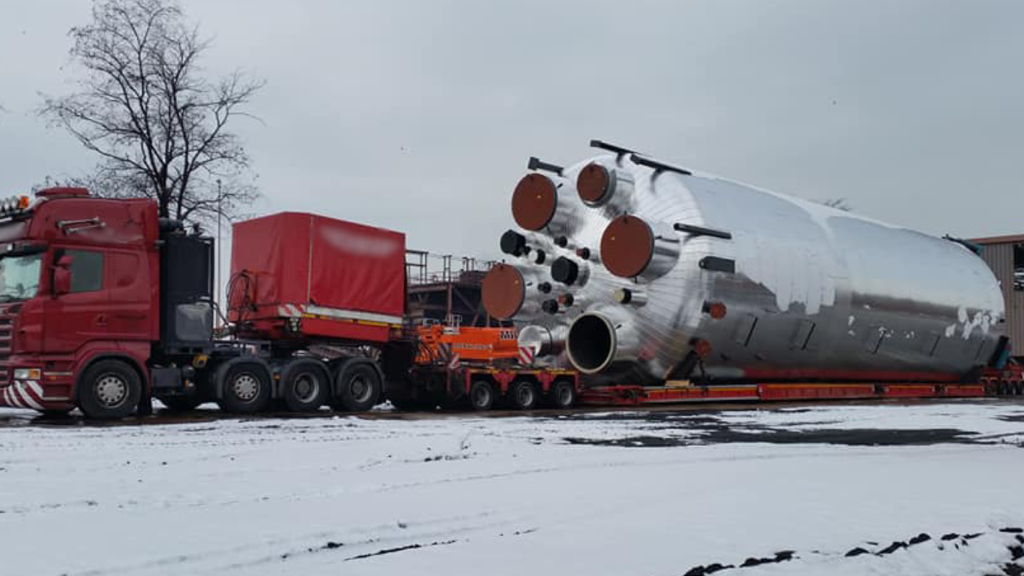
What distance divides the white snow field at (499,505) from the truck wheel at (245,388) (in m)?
4.39

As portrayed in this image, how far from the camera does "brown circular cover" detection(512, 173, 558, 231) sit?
21094 millimetres

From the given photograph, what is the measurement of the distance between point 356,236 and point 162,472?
10685 mm

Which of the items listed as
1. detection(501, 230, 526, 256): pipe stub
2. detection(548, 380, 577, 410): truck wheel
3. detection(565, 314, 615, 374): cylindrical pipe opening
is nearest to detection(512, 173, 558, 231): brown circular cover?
detection(501, 230, 526, 256): pipe stub

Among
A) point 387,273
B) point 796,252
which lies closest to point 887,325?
point 796,252

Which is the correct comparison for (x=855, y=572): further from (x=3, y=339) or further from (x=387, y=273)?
(x=387, y=273)

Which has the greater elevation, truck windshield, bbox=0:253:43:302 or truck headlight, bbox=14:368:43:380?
truck windshield, bbox=0:253:43:302

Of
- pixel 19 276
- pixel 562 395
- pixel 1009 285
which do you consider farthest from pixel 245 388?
pixel 1009 285

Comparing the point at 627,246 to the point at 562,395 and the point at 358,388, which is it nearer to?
the point at 562,395

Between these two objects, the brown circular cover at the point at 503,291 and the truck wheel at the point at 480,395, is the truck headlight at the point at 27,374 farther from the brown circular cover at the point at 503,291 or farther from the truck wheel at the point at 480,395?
the brown circular cover at the point at 503,291

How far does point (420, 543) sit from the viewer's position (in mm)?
5152

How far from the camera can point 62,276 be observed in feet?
45.3

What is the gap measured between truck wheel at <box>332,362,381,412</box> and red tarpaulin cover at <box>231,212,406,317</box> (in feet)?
3.72

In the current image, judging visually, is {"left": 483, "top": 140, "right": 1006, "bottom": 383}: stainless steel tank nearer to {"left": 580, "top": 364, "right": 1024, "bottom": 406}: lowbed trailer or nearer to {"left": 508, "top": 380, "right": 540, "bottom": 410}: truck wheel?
{"left": 580, "top": 364, "right": 1024, "bottom": 406}: lowbed trailer

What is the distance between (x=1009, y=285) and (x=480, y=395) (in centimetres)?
3127
